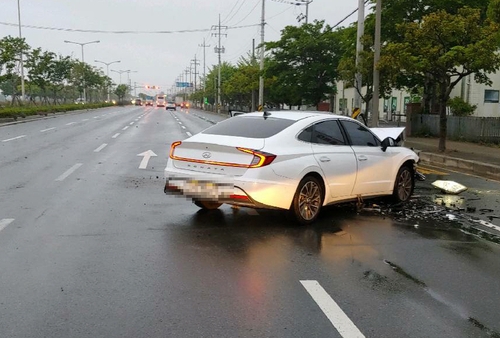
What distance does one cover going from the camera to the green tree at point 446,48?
15648 mm

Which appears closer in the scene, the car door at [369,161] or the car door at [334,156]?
the car door at [334,156]

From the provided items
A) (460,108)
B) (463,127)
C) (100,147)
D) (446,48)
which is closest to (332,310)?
(100,147)

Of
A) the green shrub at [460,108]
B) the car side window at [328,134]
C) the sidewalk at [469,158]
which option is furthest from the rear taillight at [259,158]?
the green shrub at [460,108]

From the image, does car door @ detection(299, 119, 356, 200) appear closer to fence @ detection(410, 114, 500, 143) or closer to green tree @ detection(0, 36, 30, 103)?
fence @ detection(410, 114, 500, 143)

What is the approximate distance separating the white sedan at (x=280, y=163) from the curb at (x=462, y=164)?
633 centimetres

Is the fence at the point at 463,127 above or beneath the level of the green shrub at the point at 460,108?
beneath

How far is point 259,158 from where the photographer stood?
21.8ft

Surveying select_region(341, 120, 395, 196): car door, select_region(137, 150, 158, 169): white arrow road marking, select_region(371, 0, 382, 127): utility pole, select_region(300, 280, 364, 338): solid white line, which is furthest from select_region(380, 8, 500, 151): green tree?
select_region(300, 280, 364, 338): solid white line

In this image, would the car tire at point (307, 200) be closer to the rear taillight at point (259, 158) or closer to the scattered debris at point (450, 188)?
the rear taillight at point (259, 158)

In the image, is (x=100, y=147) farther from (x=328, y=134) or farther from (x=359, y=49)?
(x=328, y=134)

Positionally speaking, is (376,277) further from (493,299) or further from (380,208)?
(380,208)

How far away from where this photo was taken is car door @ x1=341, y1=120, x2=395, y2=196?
8023 millimetres

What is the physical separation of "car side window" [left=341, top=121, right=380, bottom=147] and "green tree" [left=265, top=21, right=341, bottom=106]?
83.3 feet

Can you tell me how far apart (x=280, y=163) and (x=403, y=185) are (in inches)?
131
